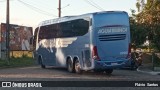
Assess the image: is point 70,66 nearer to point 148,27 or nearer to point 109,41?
point 109,41

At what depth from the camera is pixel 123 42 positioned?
25078 mm

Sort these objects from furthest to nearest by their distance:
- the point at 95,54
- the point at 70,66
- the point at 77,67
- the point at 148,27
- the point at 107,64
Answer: the point at 148,27, the point at 70,66, the point at 77,67, the point at 107,64, the point at 95,54

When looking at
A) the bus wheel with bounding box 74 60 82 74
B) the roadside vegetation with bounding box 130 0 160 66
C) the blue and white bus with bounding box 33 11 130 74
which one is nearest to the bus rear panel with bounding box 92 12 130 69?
the blue and white bus with bounding box 33 11 130 74

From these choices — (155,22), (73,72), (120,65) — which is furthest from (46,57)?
(155,22)

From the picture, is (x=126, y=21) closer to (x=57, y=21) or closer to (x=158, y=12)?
(x=57, y=21)

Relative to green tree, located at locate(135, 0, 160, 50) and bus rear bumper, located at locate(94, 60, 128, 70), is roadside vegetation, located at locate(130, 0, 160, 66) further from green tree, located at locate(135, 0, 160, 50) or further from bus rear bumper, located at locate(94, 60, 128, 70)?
bus rear bumper, located at locate(94, 60, 128, 70)

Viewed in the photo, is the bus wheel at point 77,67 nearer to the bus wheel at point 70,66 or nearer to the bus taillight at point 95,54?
the bus wheel at point 70,66

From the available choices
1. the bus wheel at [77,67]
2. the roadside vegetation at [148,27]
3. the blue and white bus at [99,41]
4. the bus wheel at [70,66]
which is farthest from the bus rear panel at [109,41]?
the roadside vegetation at [148,27]

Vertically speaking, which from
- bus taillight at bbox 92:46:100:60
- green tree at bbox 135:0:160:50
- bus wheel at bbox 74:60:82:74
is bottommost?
bus wheel at bbox 74:60:82:74

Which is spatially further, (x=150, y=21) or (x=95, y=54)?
(x=150, y=21)

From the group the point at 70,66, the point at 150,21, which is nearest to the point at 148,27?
the point at 150,21

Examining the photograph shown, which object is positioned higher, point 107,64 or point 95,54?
point 95,54

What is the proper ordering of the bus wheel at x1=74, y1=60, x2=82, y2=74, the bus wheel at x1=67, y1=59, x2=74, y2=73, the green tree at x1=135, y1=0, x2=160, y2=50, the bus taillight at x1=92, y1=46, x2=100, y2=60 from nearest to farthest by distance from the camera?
the bus taillight at x1=92, y1=46, x2=100, y2=60
the bus wheel at x1=74, y1=60, x2=82, y2=74
the bus wheel at x1=67, y1=59, x2=74, y2=73
the green tree at x1=135, y1=0, x2=160, y2=50

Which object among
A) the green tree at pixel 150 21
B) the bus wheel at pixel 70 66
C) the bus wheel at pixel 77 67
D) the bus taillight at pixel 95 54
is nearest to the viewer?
the bus taillight at pixel 95 54
